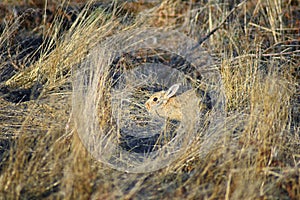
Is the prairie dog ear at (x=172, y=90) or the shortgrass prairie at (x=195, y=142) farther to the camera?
the prairie dog ear at (x=172, y=90)

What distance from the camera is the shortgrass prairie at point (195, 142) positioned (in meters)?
2.65

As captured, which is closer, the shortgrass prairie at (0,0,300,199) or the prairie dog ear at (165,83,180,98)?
the shortgrass prairie at (0,0,300,199)

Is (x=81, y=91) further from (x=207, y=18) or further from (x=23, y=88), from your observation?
(x=207, y=18)

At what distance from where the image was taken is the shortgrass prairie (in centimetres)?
265

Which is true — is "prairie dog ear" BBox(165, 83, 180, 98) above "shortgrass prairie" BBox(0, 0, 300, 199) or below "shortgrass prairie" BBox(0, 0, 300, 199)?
below

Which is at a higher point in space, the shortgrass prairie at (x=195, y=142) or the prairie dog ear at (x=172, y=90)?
the shortgrass prairie at (x=195, y=142)

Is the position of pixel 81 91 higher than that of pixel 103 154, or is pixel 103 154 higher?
pixel 81 91

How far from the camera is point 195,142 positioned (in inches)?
126

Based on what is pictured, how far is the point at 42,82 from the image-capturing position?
14.1ft

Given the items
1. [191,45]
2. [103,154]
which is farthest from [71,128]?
[191,45]

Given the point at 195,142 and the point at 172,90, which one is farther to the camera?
the point at 172,90

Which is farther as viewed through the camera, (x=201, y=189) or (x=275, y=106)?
(x=275, y=106)

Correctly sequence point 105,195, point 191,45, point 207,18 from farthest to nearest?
1. point 207,18
2. point 191,45
3. point 105,195

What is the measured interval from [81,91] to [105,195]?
3.50 feet
